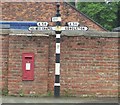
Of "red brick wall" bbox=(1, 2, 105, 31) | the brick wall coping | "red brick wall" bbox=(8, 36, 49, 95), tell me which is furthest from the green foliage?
"red brick wall" bbox=(8, 36, 49, 95)

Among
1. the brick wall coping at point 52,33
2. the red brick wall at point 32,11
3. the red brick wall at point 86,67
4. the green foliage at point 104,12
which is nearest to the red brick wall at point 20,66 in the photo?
the brick wall coping at point 52,33

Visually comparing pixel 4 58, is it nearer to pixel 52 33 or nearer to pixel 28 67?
pixel 28 67

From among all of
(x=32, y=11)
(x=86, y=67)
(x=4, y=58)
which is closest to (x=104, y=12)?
(x=32, y=11)

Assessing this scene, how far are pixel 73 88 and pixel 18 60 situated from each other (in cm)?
155

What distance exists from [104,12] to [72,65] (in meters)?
25.5

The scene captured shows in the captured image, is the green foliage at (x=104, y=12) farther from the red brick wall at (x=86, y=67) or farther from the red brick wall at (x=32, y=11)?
the red brick wall at (x=86, y=67)

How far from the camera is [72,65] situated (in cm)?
905

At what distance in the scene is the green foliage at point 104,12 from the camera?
109 ft

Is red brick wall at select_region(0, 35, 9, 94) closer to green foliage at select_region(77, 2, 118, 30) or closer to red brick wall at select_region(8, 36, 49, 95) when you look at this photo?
red brick wall at select_region(8, 36, 49, 95)

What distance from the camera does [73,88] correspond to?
902cm

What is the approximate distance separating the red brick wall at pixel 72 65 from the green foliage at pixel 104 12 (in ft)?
79.6

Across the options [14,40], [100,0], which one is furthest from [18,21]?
[100,0]

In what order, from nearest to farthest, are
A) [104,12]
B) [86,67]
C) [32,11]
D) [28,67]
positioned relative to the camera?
[28,67] → [86,67] → [32,11] → [104,12]

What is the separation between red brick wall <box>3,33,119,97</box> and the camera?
29.3 ft
